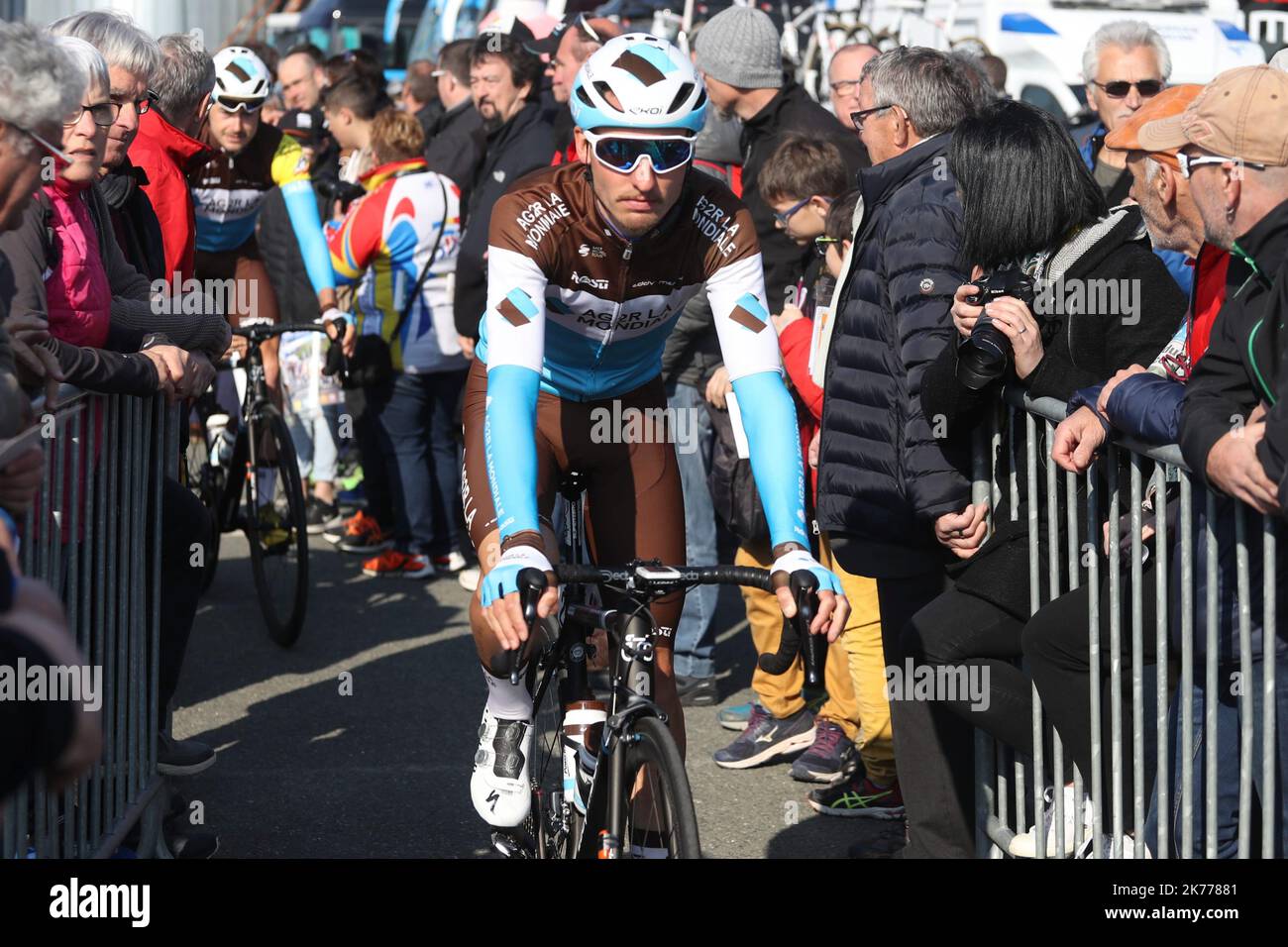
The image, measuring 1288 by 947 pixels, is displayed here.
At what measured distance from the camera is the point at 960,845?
4.56 m

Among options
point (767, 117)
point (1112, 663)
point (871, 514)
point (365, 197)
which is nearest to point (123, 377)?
point (871, 514)

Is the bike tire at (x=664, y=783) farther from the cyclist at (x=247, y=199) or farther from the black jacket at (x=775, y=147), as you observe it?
the cyclist at (x=247, y=199)

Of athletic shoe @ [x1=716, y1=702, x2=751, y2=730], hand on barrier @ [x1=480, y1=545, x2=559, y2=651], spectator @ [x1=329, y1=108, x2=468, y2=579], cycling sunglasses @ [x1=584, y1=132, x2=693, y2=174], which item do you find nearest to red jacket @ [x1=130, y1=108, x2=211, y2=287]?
spectator @ [x1=329, y1=108, x2=468, y2=579]

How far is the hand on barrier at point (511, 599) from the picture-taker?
315cm

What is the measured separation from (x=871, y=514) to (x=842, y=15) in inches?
488

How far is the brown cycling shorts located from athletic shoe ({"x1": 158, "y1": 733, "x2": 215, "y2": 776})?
1.61 meters

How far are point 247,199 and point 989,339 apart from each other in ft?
15.8

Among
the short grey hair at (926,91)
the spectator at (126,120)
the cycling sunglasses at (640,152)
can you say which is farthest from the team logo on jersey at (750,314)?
the spectator at (126,120)

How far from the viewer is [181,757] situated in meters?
5.32

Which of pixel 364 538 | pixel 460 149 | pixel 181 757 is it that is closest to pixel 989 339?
pixel 181 757

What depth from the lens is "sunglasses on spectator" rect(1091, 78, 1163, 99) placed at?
6.96 metres

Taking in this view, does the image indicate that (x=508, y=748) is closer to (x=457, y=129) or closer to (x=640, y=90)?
(x=640, y=90)

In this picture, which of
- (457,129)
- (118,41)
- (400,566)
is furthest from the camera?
(457,129)

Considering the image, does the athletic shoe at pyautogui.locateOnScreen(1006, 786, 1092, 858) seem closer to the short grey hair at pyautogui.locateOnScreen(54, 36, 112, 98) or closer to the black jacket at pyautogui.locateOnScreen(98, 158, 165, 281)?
the short grey hair at pyautogui.locateOnScreen(54, 36, 112, 98)
